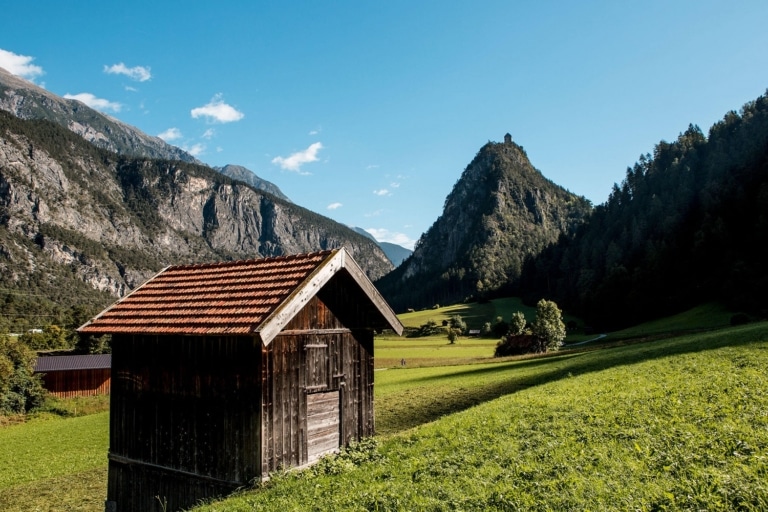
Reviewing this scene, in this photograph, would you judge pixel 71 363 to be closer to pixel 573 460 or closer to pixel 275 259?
pixel 275 259

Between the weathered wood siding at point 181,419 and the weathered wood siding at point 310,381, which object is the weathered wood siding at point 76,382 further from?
the weathered wood siding at point 310,381

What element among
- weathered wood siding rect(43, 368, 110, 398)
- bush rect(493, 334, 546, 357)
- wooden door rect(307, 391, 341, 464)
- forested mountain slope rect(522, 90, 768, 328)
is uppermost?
→ forested mountain slope rect(522, 90, 768, 328)

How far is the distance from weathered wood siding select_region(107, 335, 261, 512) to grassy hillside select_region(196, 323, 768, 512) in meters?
1.65

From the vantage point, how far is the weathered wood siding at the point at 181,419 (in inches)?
480

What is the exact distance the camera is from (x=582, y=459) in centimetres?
967

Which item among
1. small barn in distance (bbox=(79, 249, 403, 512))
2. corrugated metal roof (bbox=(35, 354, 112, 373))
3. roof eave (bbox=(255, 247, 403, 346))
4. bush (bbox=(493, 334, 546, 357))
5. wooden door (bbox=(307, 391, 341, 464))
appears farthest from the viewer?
bush (bbox=(493, 334, 546, 357))

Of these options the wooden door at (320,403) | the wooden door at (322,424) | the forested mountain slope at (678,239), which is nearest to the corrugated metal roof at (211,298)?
the wooden door at (320,403)

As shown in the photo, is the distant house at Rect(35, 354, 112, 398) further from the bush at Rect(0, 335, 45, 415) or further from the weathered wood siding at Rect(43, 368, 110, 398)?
the bush at Rect(0, 335, 45, 415)

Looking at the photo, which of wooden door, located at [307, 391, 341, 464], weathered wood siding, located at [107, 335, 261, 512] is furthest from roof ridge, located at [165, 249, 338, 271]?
wooden door, located at [307, 391, 341, 464]

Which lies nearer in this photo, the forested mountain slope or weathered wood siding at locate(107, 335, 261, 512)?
weathered wood siding at locate(107, 335, 261, 512)

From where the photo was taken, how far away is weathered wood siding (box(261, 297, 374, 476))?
39.8 feet

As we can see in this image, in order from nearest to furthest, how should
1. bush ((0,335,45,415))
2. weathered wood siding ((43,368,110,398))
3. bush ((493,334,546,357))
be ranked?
bush ((0,335,45,415)), weathered wood siding ((43,368,110,398)), bush ((493,334,546,357))

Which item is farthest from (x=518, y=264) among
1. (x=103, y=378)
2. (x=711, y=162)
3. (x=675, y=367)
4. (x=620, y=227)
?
(x=675, y=367)

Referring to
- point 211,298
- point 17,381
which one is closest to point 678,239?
point 211,298
